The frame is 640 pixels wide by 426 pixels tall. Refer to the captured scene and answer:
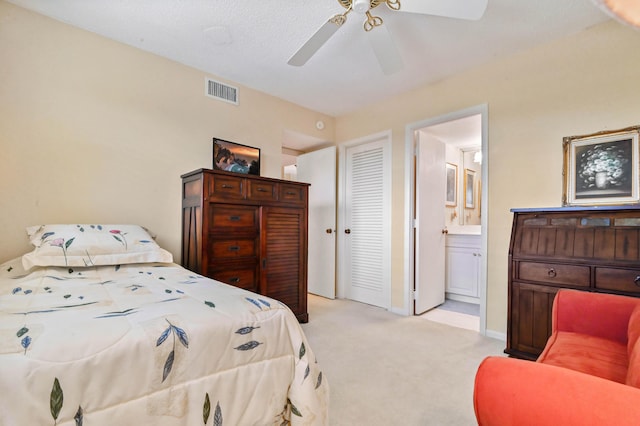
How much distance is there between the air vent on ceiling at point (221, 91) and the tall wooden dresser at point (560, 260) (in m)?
2.91

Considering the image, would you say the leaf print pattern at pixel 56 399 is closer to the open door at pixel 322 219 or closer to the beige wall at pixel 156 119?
the beige wall at pixel 156 119

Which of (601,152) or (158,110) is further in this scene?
(158,110)

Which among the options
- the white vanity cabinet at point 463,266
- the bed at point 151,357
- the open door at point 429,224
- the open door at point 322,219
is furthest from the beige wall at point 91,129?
the white vanity cabinet at point 463,266

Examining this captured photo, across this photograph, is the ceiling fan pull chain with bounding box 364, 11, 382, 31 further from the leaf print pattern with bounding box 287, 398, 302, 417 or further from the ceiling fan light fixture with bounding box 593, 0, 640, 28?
the leaf print pattern with bounding box 287, 398, 302, 417

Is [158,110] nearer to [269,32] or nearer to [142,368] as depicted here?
[269,32]

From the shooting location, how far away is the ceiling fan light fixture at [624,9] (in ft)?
1.50

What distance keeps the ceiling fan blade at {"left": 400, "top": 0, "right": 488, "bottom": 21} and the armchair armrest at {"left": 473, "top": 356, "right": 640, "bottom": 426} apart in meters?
1.69

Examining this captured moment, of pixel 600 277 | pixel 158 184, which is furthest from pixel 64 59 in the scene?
pixel 600 277

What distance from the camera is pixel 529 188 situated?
256 cm

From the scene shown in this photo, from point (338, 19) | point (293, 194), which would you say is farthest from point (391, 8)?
point (293, 194)

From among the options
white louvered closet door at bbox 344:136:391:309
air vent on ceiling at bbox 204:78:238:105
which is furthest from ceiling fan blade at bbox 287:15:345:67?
white louvered closet door at bbox 344:136:391:309

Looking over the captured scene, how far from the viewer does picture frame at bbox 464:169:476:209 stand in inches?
189

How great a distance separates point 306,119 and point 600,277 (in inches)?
130

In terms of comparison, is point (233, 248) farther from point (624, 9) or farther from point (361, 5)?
point (624, 9)
